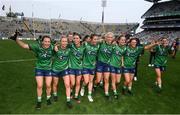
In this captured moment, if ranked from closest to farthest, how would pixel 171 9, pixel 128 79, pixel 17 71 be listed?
1. pixel 128 79
2. pixel 17 71
3. pixel 171 9

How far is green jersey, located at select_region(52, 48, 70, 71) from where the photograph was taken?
29.6 ft

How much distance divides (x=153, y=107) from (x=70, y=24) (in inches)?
3215

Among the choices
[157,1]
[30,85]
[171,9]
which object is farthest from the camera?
[157,1]

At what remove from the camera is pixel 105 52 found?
9.91m

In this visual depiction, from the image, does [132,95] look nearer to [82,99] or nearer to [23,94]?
[82,99]

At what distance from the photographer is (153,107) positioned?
968 cm

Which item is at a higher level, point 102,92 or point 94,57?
point 94,57

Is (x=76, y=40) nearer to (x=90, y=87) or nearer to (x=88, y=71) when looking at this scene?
(x=88, y=71)

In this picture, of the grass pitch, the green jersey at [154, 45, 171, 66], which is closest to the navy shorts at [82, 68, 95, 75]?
the grass pitch

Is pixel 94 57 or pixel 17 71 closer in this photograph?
pixel 94 57

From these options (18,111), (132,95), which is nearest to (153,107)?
(132,95)

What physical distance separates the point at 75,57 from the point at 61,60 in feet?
1.90

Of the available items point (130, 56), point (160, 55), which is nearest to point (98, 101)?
point (130, 56)

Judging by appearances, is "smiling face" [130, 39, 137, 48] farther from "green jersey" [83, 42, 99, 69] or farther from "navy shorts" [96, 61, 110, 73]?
"green jersey" [83, 42, 99, 69]
